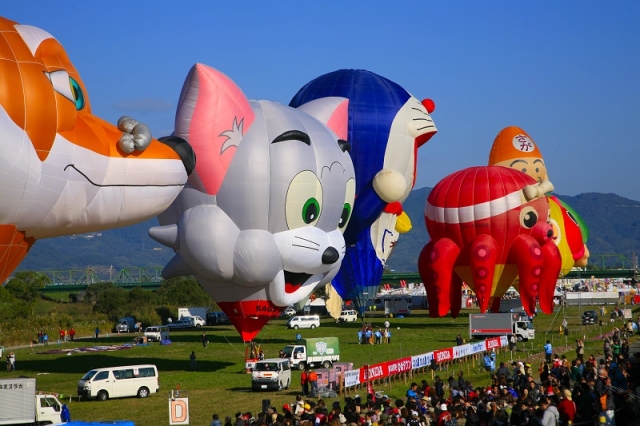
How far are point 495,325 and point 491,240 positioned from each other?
3462 mm

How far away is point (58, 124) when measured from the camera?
14555 millimetres

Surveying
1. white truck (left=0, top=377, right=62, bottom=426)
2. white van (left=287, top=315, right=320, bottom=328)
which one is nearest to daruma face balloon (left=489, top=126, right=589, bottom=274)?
white van (left=287, top=315, right=320, bottom=328)

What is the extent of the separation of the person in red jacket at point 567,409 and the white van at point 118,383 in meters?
12.7

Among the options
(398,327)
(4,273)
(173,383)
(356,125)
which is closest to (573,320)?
(398,327)

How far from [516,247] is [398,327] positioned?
38.1 ft

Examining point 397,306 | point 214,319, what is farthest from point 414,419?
point 397,306

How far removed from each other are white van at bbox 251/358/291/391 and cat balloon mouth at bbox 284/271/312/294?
1.87 metres

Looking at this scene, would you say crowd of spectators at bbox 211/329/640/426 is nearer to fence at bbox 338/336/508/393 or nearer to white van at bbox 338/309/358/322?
fence at bbox 338/336/508/393

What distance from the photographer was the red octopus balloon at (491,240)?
38375 mm

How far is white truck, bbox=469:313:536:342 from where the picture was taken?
36844mm

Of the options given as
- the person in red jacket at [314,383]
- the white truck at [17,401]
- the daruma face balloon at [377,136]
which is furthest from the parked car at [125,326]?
the white truck at [17,401]

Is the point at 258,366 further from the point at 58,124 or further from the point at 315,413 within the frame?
the point at 58,124

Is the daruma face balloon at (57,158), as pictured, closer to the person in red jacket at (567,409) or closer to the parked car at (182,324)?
the person in red jacket at (567,409)

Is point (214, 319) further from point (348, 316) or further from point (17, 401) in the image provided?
point (17, 401)
